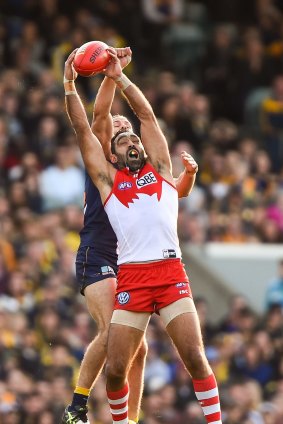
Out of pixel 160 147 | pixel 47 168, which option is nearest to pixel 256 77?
pixel 47 168

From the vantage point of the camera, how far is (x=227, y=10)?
1076 inches

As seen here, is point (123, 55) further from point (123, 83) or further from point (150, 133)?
point (150, 133)

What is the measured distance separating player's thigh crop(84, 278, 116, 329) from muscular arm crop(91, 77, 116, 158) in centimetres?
111

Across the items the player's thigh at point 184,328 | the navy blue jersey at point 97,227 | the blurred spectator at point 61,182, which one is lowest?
the player's thigh at point 184,328

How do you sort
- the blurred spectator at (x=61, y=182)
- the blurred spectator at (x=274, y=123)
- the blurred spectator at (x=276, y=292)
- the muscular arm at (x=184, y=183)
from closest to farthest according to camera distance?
the muscular arm at (x=184, y=183)
the blurred spectator at (x=61, y=182)
the blurred spectator at (x=276, y=292)
the blurred spectator at (x=274, y=123)

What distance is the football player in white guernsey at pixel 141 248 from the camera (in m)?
12.7

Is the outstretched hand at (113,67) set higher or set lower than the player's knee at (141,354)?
higher

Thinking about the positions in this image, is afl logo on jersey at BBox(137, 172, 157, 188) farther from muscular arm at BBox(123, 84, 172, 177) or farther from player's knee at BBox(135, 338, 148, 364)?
player's knee at BBox(135, 338, 148, 364)

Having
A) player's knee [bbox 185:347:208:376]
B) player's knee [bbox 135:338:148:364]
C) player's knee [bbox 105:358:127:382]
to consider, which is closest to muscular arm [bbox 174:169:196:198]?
player's knee [bbox 135:338:148:364]

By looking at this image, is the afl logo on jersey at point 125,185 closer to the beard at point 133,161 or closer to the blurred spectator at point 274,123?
the beard at point 133,161

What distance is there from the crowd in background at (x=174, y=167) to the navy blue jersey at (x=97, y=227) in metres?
4.30

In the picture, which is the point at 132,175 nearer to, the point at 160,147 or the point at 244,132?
the point at 160,147

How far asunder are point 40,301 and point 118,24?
7237mm

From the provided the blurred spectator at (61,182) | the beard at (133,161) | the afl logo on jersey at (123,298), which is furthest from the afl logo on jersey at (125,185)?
the blurred spectator at (61,182)
